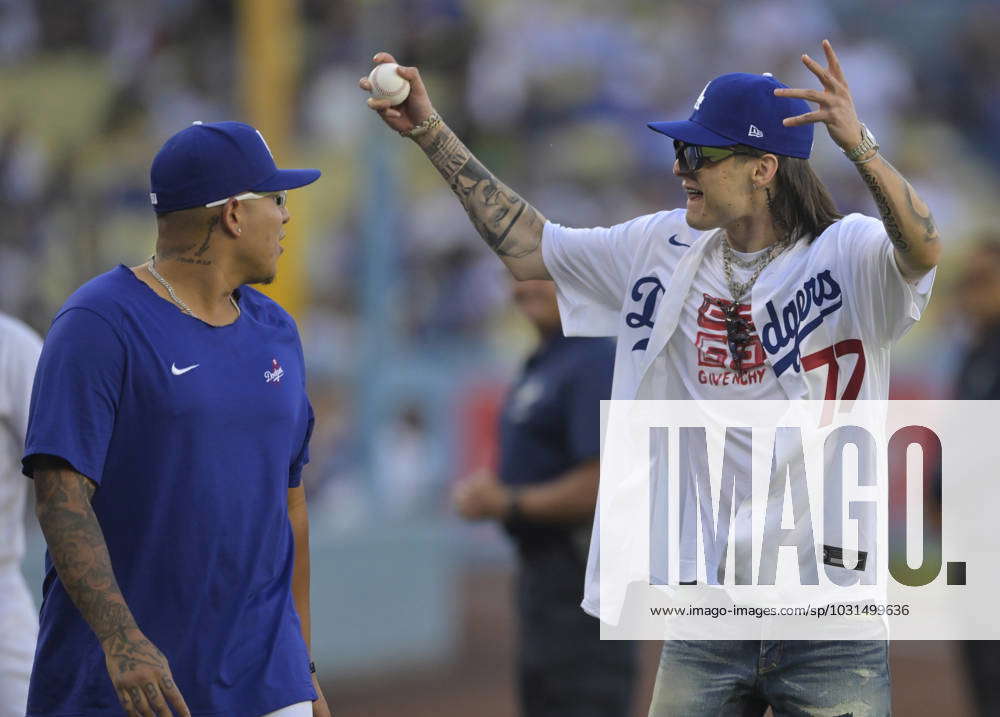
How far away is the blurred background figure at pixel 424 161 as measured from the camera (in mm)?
11664

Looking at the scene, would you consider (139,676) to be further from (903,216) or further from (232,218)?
(903,216)

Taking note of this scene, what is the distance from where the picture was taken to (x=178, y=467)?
3654mm

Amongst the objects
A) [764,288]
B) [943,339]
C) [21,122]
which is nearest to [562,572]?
[764,288]

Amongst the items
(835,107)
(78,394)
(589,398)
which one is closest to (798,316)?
(835,107)

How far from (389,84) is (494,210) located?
0.45 m

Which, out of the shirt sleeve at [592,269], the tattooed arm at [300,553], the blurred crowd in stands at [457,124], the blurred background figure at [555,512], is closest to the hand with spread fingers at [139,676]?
the tattooed arm at [300,553]

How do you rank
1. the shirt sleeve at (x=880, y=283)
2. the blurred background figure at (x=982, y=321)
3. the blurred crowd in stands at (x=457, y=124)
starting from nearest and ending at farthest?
the shirt sleeve at (x=880, y=283) → the blurred background figure at (x=982, y=321) → the blurred crowd in stands at (x=457, y=124)

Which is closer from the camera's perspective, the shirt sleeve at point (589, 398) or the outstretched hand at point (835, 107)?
the outstretched hand at point (835, 107)

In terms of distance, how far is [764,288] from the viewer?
3918 mm

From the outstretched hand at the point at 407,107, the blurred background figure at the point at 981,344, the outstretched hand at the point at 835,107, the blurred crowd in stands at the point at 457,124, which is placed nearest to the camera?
the outstretched hand at the point at 835,107

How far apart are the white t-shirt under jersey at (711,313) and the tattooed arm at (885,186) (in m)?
0.10

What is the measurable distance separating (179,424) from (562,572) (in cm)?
242

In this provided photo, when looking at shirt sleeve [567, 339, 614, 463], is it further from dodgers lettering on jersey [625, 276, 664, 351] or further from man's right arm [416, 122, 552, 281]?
dodgers lettering on jersey [625, 276, 664, 351]

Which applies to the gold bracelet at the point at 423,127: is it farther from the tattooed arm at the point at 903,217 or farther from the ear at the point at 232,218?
the tattooed arm at the point at 903,217
